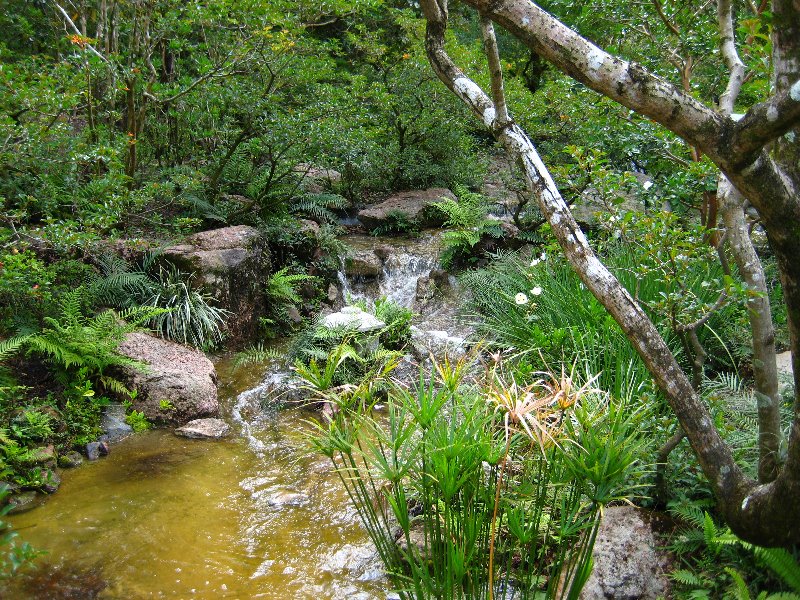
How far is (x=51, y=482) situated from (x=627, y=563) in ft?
13.2

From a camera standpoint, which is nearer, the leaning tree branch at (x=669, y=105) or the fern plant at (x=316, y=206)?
the leaning tree branch at (x=669, y=105)

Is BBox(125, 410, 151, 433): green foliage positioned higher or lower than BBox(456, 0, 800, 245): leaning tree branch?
lower

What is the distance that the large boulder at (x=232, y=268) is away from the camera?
22.5 ft

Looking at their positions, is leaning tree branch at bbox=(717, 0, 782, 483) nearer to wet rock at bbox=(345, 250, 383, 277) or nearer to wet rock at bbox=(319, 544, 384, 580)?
wet rock at bbox=(319, 544, 384, 580)

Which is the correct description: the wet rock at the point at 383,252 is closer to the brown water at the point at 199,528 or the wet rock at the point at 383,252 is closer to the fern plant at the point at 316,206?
the fern plant at the point at 316,206

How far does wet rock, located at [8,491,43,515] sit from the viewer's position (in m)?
3.77

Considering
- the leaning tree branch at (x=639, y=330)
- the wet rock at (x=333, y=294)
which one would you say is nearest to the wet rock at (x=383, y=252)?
the wet rock at (x=333, y=294)

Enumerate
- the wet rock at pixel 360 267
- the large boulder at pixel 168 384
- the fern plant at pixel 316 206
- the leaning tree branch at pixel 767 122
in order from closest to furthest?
the leaning tree branch at pixel 767 122 → the large boulder at pixel 168 384 → the wet rock at pixel 360 267 → the fern plant at pixel 316 206

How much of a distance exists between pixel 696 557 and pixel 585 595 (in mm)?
659

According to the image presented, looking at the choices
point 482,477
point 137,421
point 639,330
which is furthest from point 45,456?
point 639,330

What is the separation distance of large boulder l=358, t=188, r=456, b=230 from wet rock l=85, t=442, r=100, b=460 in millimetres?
6514

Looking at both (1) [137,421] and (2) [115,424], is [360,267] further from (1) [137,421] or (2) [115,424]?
(2) [115,424]

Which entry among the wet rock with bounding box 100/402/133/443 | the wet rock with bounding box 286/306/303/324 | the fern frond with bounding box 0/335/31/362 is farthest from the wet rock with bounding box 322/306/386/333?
the fern frond with bounding box 0/335/31/362

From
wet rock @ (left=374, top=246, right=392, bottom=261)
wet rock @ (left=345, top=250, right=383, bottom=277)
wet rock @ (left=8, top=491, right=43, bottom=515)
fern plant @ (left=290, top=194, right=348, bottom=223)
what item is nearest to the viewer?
wet rock @ (left=8, top=491, right=43, bottom=515)
